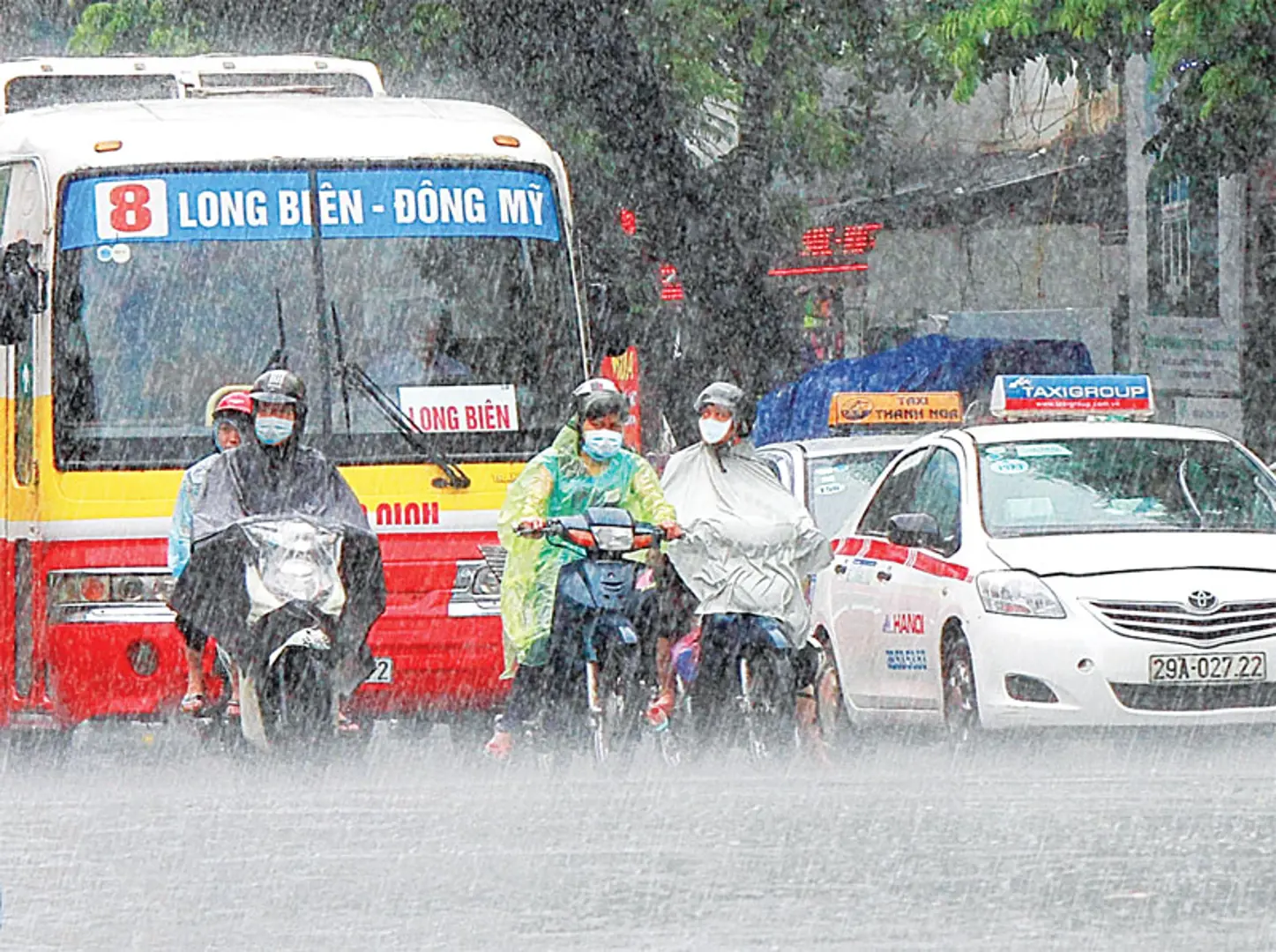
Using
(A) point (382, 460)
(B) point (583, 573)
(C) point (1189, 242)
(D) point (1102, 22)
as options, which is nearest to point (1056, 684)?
(B) point (583, 573)

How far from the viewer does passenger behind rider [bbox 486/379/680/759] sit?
1215cm

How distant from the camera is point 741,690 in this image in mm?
12352

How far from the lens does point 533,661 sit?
482 inches

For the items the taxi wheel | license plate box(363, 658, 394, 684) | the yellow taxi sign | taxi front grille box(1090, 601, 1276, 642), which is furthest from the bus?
the yellow taxi sign

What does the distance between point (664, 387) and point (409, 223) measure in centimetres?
1066

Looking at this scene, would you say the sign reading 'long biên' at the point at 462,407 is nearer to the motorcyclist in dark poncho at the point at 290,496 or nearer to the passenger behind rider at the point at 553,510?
the passenger behind rider at the point at 553,510

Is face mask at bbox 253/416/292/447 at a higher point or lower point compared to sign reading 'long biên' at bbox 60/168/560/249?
lower

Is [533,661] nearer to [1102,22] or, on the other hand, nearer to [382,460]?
[382,460]

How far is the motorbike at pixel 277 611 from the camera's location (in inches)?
452

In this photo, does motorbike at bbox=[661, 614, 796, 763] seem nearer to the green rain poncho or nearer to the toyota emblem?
the green rain poncho

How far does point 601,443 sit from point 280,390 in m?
1.37

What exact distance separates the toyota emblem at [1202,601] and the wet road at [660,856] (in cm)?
60

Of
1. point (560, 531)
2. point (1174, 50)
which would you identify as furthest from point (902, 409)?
point (560, 531)

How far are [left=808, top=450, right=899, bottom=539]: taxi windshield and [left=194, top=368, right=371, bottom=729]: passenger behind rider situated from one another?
187 inches
